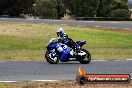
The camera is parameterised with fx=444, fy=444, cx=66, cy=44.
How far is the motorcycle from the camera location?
17.3 m

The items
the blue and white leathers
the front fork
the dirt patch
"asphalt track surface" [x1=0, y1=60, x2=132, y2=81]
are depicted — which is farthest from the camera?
the blue and white leathers

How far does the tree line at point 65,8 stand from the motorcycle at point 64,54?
56.1 metres

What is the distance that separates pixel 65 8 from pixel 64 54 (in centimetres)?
6560

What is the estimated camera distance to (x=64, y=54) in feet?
57.5

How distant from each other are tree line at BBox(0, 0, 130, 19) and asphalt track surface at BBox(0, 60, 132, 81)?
186 feet

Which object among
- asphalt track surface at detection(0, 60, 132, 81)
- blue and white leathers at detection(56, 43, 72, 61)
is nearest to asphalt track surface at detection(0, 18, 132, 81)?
asphalt track surface at detection(0, 60, 132, 81)

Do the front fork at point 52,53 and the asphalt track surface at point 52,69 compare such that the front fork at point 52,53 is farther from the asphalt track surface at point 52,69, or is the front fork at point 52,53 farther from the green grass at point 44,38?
the green grass at point 44,38

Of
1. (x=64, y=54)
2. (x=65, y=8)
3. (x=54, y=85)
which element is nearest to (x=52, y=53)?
(x=64, y=54)

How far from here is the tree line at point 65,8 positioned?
249 feet

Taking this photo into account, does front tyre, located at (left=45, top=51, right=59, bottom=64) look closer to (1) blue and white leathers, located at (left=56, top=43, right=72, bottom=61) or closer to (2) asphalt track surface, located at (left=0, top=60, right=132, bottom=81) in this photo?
(2) asphalt track surface, located at (left=0, top=60, right=132, bottom=81)

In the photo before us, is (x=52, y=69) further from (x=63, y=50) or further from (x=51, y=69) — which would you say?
(x=63, y=50)

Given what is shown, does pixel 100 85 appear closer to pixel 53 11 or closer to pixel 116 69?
pixel 116 69

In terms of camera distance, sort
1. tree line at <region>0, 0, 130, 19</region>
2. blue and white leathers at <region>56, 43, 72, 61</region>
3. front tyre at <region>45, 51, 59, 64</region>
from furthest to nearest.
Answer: tree line at <region>0, 0, 130, 19</region> → blue and white leathers at <region>56, 43, 72, 61</region> → front tyre at <region>45, 51, 59, 64</region>

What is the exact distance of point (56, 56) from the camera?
57.2 ft
